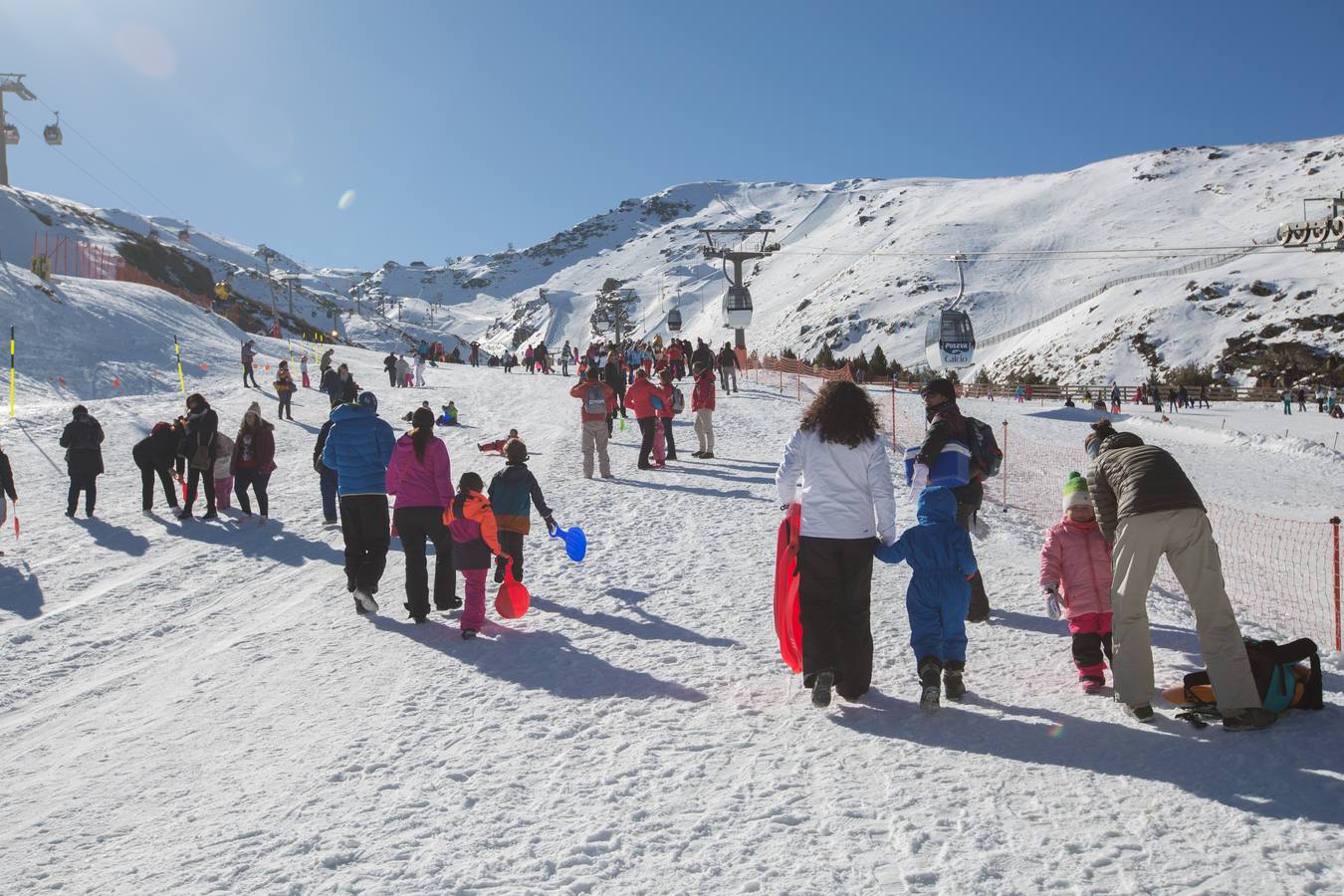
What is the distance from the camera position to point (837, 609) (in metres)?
4.88

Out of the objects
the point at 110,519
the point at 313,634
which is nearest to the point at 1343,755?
the point at 313,634

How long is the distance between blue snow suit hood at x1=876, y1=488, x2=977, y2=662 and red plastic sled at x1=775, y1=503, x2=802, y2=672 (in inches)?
20.4

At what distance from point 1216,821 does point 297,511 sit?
11.7 m

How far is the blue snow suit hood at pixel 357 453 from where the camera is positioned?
7.20m

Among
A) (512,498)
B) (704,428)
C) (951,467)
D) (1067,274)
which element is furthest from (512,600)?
(1067,274)

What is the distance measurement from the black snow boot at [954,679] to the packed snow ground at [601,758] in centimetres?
10

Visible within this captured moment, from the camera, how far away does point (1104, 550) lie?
5.37 m

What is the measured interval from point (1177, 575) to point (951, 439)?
1.35 metres

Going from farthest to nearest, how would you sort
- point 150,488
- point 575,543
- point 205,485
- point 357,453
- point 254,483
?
point 150,488 < point 205,485 < point 254,483 < point 575,543 < point 357,453

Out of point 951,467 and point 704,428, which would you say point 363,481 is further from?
point 704,428

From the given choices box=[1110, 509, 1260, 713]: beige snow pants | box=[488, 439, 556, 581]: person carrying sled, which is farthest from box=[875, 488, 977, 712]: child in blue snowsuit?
box=[488, 439, 556, 581]: person carrying sled

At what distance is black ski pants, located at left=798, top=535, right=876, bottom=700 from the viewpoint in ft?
15.8

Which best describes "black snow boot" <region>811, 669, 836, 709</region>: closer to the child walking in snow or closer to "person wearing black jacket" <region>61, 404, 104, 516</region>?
the child walking in snow

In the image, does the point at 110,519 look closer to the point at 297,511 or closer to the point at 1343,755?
the point at 297,511
